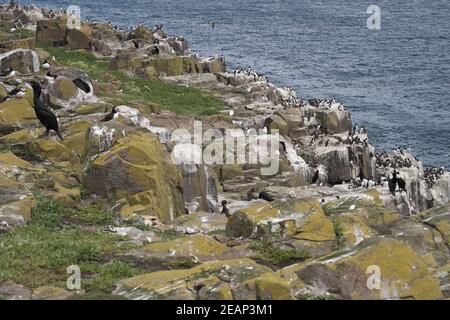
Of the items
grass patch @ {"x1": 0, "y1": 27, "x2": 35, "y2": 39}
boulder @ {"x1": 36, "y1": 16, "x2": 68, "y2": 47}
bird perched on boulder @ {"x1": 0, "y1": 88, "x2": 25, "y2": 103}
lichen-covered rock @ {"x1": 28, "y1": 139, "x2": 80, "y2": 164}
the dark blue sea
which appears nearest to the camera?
lichen-covered rock @ {"x1": 28, "y1": 139, "x2": 80, "y2": 164}

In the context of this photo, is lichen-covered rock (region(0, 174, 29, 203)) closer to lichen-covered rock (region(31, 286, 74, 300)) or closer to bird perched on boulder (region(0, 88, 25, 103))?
lichen-covered rock (region(31, 286, 74, 300))

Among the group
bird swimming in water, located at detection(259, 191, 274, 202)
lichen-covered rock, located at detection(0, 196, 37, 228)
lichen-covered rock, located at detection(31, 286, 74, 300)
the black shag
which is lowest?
the black shag

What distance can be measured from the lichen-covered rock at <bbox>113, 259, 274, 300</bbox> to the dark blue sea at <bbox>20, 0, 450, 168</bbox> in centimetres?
5101

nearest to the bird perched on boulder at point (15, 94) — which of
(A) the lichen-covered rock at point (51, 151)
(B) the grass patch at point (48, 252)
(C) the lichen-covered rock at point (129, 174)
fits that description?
(A) the lichen-covered rock at point (51, 151)

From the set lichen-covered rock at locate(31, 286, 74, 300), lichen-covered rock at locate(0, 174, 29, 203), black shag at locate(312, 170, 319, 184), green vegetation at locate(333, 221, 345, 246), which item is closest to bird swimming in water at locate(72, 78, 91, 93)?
black shag at locate(312, 170, 319, 184)

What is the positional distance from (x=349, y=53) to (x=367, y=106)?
85.5 feet

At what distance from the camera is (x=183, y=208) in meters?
27.5

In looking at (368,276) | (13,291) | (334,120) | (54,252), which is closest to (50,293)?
(13,291)

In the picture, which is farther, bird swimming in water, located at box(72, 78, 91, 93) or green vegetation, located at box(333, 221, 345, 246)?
bird swimming in water, located at box(72, 78, 91, 93)

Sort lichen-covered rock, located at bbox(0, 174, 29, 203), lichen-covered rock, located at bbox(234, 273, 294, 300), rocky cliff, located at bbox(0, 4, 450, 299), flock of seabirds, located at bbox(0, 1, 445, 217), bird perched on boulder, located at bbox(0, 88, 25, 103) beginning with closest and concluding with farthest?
lichen-covered rock, located at bbox(234, 273, 294, 300)
rocky cliff, located at bbox(0, 4, 450, 299)
lichen-covered rock, located at bbox(0, 174, 29, 203)
flock of seabirds, located at bbox(0, 1, 445, 217)
bird perched on boulder, located at bbox(0, 88, 25, 103)

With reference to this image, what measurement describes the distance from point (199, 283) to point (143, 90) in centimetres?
4036

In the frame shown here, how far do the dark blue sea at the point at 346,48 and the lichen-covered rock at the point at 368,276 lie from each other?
49.4m

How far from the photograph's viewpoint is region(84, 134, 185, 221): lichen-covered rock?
80.5 feet

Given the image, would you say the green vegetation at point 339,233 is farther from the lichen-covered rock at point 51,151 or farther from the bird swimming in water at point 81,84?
the bird swimming in water at point 81,84
